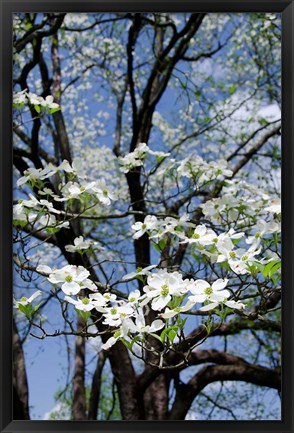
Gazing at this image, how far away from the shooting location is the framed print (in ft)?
3.48

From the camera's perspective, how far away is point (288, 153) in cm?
111

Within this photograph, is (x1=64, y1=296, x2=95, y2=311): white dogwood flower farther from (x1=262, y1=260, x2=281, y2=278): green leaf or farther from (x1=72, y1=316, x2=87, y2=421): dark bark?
(x1=72, y1=316, x2=87, y2=421): dark bark

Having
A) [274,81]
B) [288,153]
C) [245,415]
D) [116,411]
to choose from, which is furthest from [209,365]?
[288,153]

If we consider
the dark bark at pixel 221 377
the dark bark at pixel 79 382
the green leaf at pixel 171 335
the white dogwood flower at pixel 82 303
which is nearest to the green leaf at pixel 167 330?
the green leaf at pixel 171 335

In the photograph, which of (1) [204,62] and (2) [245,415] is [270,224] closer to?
(2) [245,415]

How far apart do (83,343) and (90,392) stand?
25 cm

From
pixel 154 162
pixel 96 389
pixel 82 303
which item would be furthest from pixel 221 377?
pixel 82 303

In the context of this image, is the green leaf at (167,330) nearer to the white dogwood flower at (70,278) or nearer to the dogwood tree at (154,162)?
the white dogwood flower at (70,278)

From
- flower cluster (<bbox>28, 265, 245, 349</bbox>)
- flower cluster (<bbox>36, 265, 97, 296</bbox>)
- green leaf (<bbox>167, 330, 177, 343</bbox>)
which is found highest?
flower cluster (<bbox>36, 265, 97, 296</bbox>)

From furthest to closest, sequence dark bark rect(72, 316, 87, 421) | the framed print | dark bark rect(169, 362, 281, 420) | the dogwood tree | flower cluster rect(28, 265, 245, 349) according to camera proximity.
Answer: dark bark rect(72, 316, 87, 421), dark bark rect(169, 362, 281, 420), the dogwood tree, the framed print, flower cluster rect(28, 265, 245, 349)

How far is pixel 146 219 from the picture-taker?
1.31 metres

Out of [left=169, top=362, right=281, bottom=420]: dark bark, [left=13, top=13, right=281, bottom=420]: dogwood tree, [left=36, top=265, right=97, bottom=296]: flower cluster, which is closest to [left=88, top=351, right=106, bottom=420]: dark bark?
[left=13, top=13, right=281, bottom=420]: dogwood tree

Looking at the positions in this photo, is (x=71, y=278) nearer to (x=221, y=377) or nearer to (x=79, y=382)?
(x=221, y=377)

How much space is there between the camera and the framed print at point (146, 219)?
3.48ft
